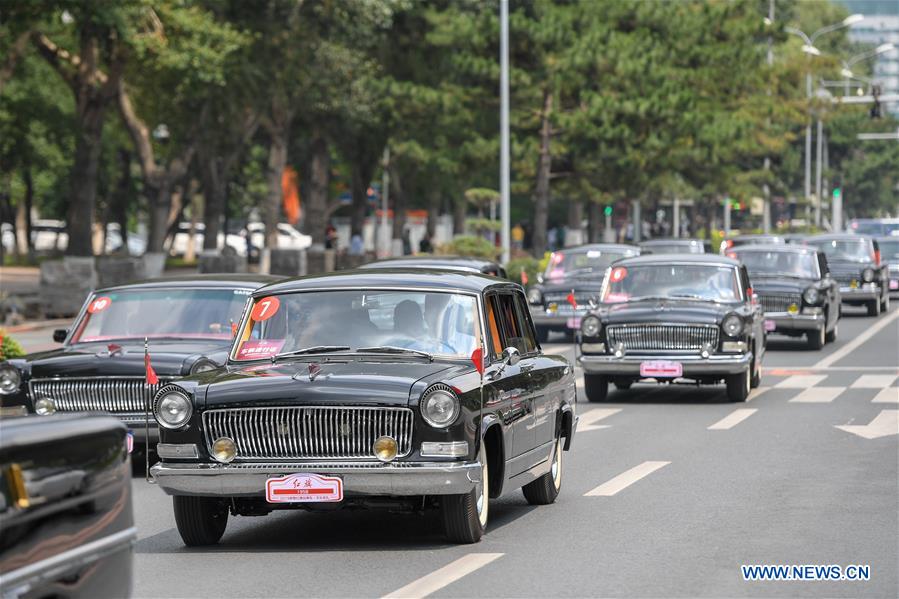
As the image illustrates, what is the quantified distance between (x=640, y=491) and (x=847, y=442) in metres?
3.94

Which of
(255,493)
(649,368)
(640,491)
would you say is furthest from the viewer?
(649,368)

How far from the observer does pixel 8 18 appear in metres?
34.9

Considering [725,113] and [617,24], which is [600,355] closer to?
[617,24]

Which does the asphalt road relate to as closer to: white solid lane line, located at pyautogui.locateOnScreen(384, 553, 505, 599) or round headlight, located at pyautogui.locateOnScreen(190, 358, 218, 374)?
white solid lane line, located at pyautogui.locateOnScreen(384, 553, 505, 599)

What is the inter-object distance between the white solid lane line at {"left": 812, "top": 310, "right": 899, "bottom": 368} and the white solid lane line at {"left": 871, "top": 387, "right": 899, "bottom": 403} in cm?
421

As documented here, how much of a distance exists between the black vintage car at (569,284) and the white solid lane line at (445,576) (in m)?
19.2

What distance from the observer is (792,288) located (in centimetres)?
2838

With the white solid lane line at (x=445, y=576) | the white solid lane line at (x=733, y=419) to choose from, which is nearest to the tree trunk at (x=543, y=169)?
the white solid lane line at (x=733, y=419)

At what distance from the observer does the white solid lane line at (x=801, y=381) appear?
2225cm

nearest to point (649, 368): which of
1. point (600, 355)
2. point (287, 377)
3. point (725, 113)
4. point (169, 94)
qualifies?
point (600, 355)

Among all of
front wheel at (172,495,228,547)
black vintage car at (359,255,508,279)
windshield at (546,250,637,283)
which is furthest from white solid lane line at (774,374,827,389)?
front wheel at (172,495,228,547)

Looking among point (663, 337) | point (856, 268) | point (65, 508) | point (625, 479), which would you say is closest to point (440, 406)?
point (625, 479)

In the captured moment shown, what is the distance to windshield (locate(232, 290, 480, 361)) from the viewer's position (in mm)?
10609

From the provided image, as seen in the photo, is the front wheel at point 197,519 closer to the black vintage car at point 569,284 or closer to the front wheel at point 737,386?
the front wheel at point 737,386
